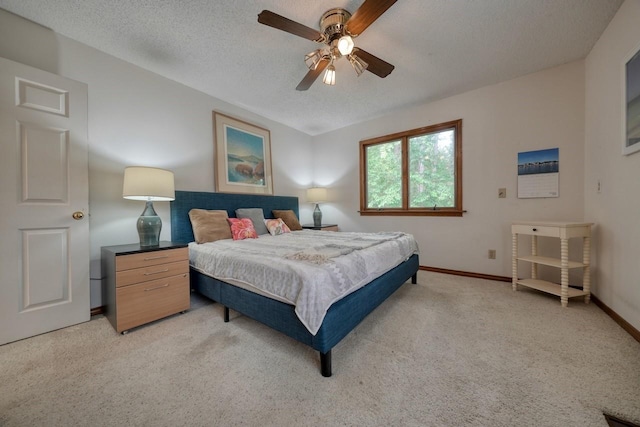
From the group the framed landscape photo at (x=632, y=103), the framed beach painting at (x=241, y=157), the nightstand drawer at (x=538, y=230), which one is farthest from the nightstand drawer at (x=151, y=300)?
the framed landscape photo at (x=632, y=103)

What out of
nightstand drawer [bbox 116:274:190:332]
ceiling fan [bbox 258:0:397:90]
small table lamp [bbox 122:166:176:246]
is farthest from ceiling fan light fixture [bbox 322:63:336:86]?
nightstand drawer [bbox 116:274:190:332]

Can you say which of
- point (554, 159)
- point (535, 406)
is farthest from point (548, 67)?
point (535, 406)

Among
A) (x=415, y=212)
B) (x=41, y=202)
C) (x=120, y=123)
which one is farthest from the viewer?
(x=415, y=212)

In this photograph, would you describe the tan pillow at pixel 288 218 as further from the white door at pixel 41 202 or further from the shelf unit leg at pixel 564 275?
the shelf unit leg at pixel 564 275

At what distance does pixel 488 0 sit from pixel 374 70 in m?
0.93

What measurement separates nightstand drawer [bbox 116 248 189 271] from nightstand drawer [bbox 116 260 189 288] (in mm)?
32

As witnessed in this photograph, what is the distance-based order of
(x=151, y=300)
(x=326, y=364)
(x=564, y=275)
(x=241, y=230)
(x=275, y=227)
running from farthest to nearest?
(x=275, y=227)
(x=241, y=230)
(x=564, y=275)
(x=151, y=300)
(x=326, y=364)

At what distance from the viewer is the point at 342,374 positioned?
1336 mm

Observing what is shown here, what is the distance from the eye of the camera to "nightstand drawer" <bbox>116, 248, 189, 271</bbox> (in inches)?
70.8

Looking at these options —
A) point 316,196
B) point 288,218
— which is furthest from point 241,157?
point 316,196

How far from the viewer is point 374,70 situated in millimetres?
2137

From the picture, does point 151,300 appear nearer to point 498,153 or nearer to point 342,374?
point 342,374

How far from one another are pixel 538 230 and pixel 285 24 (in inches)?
122

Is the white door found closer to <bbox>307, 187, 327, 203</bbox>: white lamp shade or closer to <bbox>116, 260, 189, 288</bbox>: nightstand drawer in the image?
<bbox>116, 260, 189, 288</bbox>: nightstand drawer
